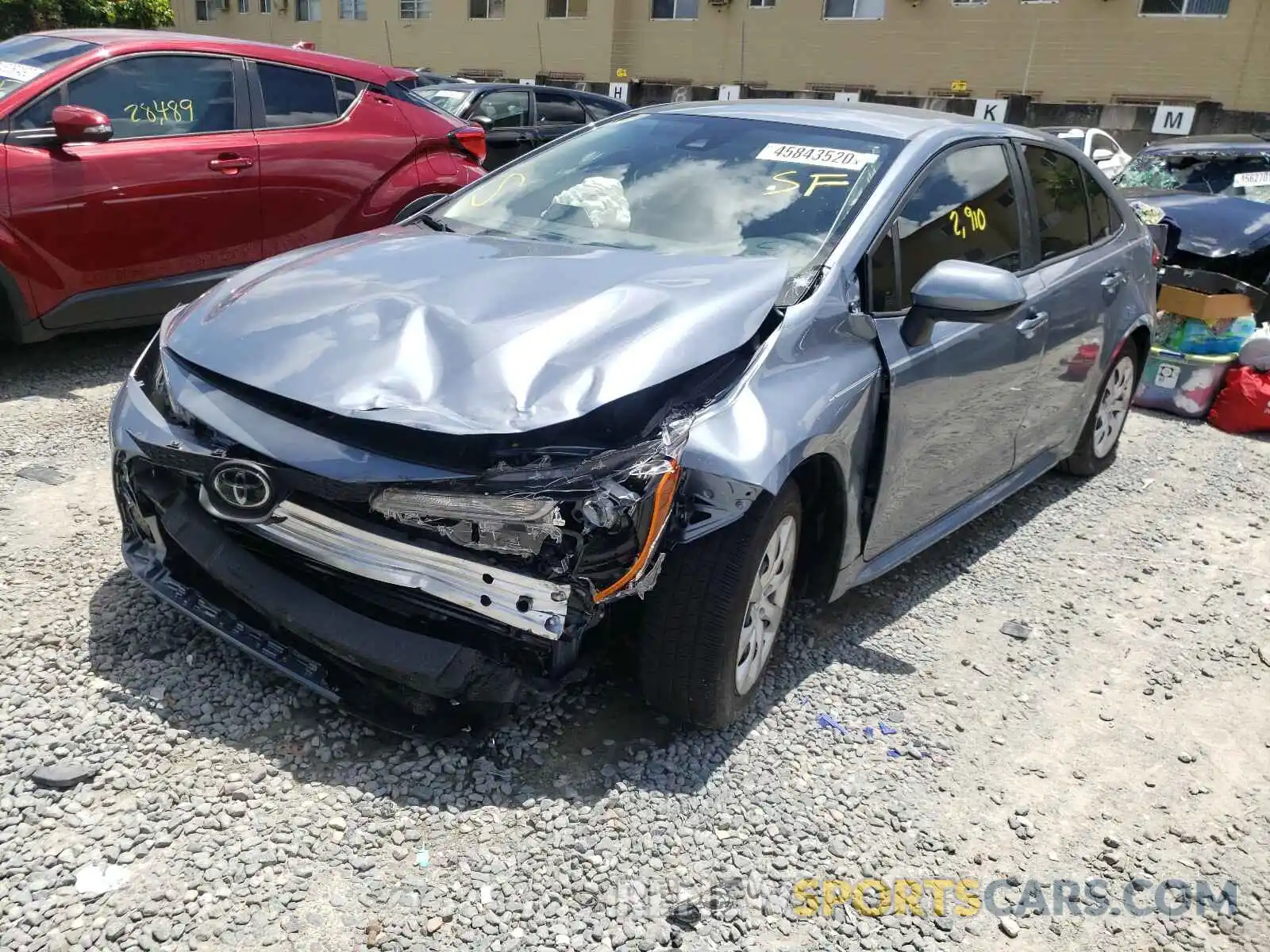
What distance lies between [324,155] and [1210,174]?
23.5 ft

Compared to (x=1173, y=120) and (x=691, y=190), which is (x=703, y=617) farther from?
(x=1173, y=120)

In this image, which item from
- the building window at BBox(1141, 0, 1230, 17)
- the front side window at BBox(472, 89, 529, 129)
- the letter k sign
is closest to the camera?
the front side window at BBox(472, 89, 529, 129)

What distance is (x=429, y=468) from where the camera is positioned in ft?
7.59

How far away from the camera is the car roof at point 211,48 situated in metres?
5.20

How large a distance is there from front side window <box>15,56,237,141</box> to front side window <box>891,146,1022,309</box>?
3890mm

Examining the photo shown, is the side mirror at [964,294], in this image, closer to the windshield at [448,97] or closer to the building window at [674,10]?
the windshield at [448,97]

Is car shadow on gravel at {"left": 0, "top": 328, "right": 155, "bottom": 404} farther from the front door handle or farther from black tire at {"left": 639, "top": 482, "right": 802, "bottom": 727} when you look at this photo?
the front door handle

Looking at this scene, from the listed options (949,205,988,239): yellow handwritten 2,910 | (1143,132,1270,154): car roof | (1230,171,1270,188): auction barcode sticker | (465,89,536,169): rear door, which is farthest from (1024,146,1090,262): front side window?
(465,89,536,169): rear door

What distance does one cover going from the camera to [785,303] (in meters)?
2.84

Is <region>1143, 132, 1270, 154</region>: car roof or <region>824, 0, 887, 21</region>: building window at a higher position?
<region>824, 0, 887, 21</region>: building window

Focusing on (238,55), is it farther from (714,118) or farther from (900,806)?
(900,806)

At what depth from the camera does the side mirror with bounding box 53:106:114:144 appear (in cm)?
463

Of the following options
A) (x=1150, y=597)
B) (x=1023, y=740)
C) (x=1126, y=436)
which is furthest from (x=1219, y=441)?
(x=1023, y=740)

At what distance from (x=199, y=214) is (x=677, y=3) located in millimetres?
23231
